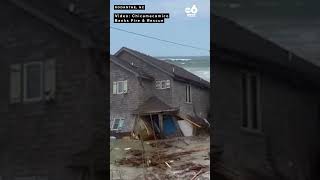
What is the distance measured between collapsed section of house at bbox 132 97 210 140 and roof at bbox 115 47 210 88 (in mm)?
158

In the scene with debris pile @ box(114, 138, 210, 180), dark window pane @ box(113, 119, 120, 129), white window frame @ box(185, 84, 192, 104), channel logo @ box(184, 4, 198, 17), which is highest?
channel logo @ box(184, 4, 198, 17)

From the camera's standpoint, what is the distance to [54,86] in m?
2.50

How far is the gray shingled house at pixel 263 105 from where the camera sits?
2477 mm

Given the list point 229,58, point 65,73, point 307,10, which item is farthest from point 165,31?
point 307,10

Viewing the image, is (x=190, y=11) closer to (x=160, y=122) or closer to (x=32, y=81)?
(x=160, y=122)

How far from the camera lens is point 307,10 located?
247cm

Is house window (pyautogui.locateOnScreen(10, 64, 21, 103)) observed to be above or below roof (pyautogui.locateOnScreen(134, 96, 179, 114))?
above

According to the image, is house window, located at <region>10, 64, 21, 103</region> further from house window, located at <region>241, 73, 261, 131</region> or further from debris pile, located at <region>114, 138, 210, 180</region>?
house window, located at <region>241, 73, 261, 131</region>

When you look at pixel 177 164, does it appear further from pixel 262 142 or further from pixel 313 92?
pixel 313 92

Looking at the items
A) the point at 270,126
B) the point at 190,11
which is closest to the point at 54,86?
the point at 190,11

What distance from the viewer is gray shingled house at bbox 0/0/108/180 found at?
2.49m

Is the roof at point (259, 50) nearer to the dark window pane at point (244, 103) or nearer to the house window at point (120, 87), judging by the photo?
Result: the dark window pane at point (244, 103)

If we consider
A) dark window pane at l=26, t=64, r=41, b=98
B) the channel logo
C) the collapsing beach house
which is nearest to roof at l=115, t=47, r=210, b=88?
the collapsing beach house

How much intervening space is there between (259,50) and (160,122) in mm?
626
